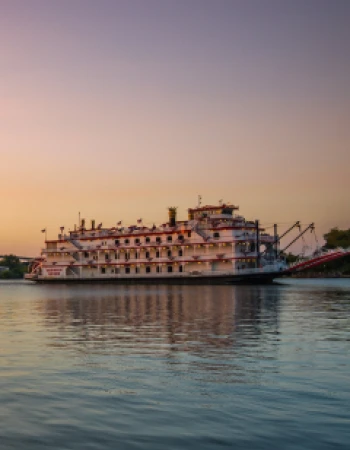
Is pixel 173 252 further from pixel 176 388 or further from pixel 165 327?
pixel 176 388

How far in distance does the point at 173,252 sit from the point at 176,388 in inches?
3105

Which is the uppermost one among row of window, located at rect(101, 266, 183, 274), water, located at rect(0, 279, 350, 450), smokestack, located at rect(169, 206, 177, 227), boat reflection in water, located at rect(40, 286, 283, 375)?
smokestack, located at rect(169, 206, 177, 227)

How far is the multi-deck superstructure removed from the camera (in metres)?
85.4

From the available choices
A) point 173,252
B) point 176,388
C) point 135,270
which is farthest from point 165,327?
point 135,270

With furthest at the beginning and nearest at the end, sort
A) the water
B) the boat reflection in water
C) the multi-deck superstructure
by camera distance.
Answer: the multi-deck superstructure, the boat reflection in water, the water

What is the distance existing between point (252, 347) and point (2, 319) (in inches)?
748

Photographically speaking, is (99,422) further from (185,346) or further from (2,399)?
(185,346)

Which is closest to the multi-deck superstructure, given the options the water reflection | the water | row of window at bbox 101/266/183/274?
row of window at bbox 101/266/183/274

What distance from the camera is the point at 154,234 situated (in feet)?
314

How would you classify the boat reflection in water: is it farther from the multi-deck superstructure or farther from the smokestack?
the smokestack

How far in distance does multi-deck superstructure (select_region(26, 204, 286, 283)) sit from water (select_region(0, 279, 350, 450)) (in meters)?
57.8

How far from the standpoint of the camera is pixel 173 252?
93062 mm

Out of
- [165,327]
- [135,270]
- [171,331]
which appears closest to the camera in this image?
[171,331]

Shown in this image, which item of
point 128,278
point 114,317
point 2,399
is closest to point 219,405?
point 2,399
